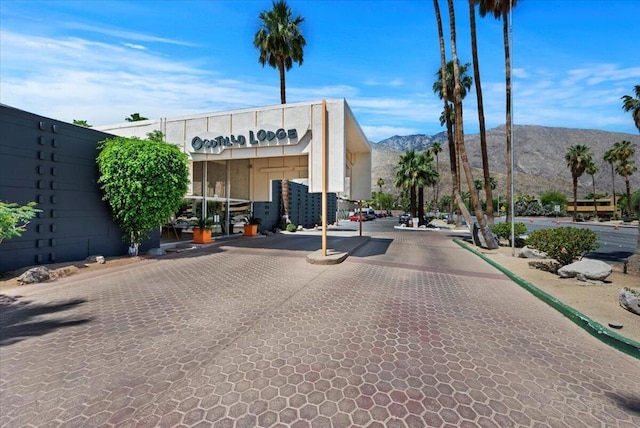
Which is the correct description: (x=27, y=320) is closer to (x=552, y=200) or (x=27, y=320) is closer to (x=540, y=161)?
(x=552, y=200)

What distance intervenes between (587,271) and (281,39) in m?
24.6

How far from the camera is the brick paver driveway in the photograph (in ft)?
9.70

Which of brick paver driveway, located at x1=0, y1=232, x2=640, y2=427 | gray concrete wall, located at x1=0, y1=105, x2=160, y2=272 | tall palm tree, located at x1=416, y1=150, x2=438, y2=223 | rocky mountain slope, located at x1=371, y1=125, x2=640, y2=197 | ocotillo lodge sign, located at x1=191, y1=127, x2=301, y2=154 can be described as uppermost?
rocky mountain slope, located at x1=371, y1=125, x2=640, y2=197

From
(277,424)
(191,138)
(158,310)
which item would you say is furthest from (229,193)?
(277,424)

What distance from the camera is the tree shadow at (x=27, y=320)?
191 inches

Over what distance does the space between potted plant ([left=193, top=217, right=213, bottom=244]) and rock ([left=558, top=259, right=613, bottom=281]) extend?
15479 mm

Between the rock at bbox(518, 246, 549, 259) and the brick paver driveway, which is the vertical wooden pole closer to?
the brick paver driveway

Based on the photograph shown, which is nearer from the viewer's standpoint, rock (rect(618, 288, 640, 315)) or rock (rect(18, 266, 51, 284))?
rock (rect(618, 288, 640, 315))

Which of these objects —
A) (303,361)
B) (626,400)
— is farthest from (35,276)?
(626,400)

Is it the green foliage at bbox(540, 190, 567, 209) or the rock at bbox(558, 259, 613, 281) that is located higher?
the green foliage at bbox(540, 190, 567, 209)

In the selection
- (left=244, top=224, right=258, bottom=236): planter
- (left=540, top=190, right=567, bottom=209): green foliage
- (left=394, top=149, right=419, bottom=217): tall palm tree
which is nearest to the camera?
(left=244, top=224, right=258, bottom=236): planter

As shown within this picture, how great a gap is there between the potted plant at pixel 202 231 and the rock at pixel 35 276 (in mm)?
8287

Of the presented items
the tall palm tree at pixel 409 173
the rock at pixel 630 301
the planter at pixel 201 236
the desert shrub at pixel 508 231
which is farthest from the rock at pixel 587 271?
the tall palm tree at pixel 409 173

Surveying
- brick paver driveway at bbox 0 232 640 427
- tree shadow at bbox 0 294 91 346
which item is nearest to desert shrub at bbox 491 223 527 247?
brick paver driveway at bbox 0 232 640 427
